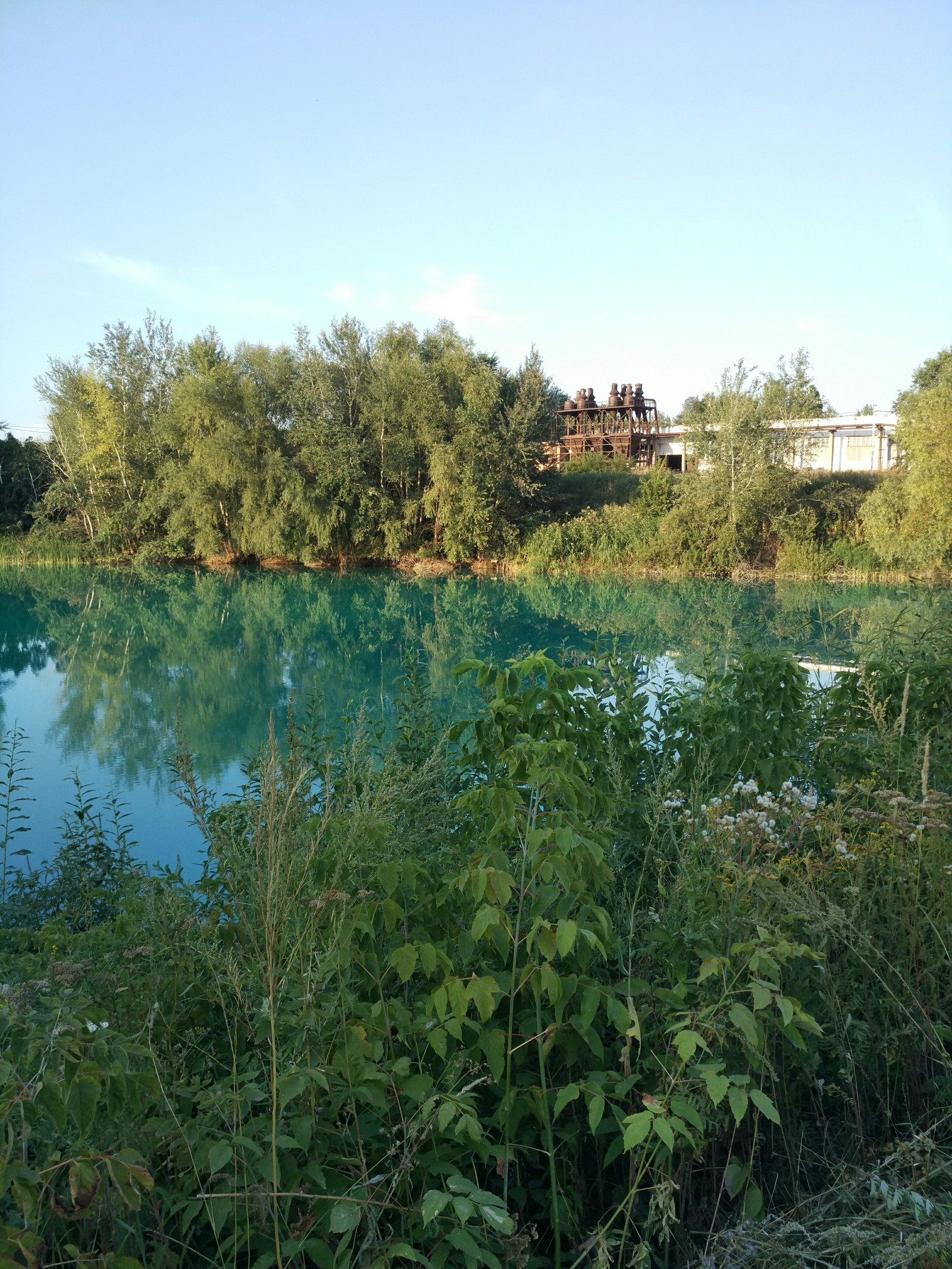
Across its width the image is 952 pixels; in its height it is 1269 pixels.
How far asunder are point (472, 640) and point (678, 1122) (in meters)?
13.1

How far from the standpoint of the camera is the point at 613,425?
40781 millimetres

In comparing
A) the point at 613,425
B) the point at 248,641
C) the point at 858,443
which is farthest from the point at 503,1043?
the point at 613,425

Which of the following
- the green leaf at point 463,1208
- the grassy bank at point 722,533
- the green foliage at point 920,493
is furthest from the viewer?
the grassy bank at point 722,533

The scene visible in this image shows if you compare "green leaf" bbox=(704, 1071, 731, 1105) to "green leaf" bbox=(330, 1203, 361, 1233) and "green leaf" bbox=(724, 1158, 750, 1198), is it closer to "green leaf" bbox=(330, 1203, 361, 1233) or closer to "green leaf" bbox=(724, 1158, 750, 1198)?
"green leaf" bbox=(724, 1158, 750, 1198)

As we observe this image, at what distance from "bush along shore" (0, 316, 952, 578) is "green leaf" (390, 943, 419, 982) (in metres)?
23.0

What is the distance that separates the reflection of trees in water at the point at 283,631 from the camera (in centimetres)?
917

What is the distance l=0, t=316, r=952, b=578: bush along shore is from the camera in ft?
79.3

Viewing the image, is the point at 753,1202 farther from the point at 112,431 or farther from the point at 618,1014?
the point at 112,431

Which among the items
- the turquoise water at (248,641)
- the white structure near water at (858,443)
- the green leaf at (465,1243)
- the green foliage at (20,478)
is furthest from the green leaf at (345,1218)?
the green foliage at (20,478)

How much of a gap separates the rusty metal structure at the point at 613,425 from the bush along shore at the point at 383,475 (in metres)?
7.37

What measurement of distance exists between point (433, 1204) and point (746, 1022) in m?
0.64

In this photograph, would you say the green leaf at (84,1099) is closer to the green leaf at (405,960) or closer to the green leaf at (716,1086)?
the green leaf at (405,960)

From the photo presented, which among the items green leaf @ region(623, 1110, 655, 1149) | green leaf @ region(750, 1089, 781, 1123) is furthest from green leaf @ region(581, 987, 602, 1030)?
green leaf @ region(750, 1089, 781, 1123)

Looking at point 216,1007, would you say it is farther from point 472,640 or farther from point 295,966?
point 472,640
